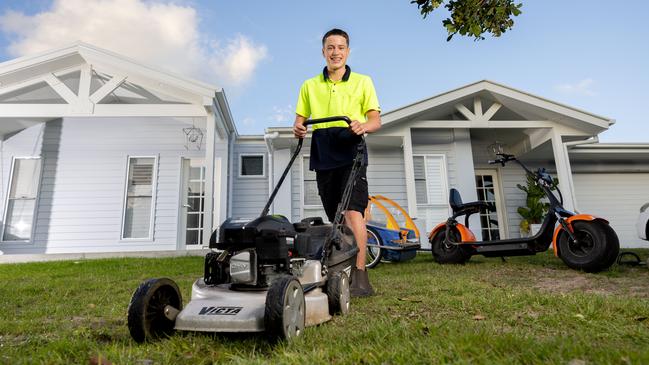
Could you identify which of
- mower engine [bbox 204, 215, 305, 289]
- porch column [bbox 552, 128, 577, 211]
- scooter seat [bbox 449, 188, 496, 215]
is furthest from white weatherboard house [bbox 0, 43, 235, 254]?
porch column [bbox 552, 128, 577, 211]

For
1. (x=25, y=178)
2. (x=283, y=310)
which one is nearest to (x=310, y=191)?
(x=25, y=178)

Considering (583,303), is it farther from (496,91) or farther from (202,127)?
(202,127)

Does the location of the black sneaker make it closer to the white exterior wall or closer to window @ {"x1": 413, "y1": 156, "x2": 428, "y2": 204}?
window @ {"x1": 413, "y1": 156, "x2": 428, "y2": 204}

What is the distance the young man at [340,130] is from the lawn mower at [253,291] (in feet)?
2.18

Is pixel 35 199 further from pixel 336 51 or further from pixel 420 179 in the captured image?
pixel 336 51

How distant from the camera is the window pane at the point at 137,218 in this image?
970 cm

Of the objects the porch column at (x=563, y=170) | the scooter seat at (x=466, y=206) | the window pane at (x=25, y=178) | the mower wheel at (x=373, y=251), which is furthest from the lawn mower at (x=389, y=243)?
the window pane at (x=25, y=178)

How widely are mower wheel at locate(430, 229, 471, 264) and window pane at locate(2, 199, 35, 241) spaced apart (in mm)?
9382

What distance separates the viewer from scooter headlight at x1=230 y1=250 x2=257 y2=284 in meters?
1.93

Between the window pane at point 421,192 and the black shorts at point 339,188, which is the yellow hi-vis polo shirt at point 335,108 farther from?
the window pane at point 421,192

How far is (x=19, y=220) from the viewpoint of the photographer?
956cm

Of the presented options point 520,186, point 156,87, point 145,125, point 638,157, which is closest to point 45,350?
point 156,87

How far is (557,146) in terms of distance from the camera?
31.6ft

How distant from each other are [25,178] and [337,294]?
10.6 metres
